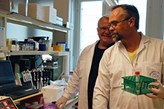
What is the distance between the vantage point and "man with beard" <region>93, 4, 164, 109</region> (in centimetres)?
150

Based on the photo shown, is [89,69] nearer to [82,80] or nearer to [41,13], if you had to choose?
[82,80]

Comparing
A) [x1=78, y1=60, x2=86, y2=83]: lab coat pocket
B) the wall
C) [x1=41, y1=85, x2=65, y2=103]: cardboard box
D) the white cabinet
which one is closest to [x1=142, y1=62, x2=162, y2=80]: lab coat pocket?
[x1=78, y1=60, x2=86, y2=83]: lab coat pocket

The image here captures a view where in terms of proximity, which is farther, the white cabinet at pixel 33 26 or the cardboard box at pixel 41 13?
the cardboard box at pixel 41 13

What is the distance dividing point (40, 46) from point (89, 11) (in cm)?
229

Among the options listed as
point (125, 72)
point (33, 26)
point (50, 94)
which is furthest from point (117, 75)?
point (33, 26)

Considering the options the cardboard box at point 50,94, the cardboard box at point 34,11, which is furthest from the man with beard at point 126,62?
the cardboard box at point 34,11

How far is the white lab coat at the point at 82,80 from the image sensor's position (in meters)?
2.05

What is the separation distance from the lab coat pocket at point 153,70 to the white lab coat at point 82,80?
675mm

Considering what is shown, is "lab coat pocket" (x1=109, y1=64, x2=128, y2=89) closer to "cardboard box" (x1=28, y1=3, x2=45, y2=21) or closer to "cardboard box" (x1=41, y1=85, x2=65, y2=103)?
"cardboard box" (x1=41, y1=85, x2=65, y2=103)

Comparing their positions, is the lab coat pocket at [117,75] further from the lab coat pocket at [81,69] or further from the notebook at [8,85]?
the notebook at [8,85]

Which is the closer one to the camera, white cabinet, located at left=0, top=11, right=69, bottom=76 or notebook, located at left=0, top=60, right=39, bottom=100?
notebook, located at left=0, top=60, right=39, bottom=100

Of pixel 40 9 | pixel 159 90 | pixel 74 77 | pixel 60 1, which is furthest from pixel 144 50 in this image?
pixel 60 1

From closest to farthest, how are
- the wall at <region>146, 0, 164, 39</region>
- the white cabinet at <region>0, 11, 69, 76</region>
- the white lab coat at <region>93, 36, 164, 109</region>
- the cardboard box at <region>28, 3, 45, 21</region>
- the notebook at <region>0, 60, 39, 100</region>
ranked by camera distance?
the white lab coat at <region>93, 36, 164, 109</region>, the notebook at <region>0, 60, 39, 100</region>, the white cabinet at <region>0, 11, 69, 76</region>, the cardboard box at <region>28, 3, 45, 21</region>, the wall at <region>146, 0, 164, 39</region>

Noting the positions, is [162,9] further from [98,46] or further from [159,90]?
[159,90]
